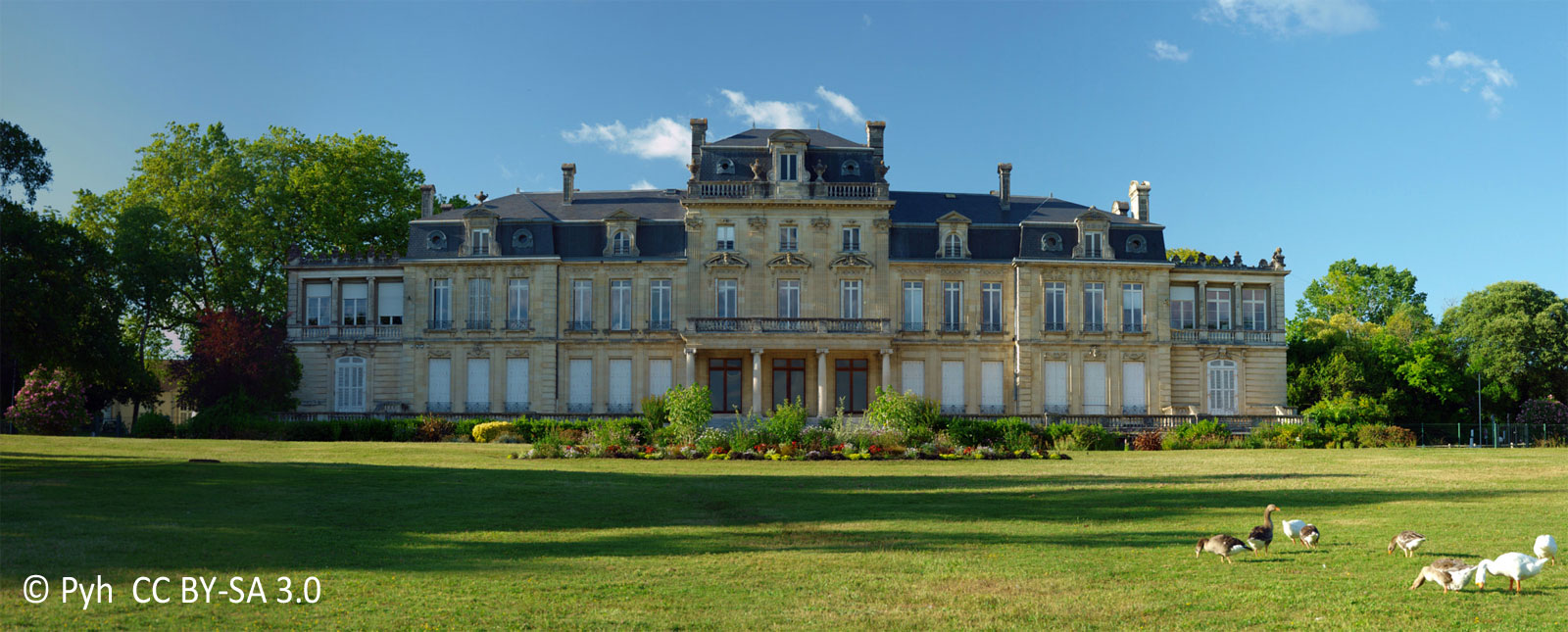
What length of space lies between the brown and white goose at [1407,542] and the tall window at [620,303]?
37.3 meters

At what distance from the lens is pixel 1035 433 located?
36.6 metres

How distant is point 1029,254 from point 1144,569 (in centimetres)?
3686

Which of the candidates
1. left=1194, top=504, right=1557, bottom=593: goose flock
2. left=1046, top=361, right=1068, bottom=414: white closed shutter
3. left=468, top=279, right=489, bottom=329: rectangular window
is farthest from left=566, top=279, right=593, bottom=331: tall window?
left=1194, top=504, right=1557, bottom=593: goose flock

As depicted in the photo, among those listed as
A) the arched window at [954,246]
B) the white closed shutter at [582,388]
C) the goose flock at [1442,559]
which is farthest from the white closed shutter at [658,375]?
the goose flock at [1442,559]

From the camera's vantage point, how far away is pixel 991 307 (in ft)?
158

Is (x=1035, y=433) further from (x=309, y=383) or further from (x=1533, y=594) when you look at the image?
(x=309, y=383)

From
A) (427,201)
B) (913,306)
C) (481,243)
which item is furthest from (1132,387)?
(427,201)

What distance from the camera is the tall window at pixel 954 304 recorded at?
47969mm

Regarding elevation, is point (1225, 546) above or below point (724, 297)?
below

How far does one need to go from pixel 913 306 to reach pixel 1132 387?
9.33m

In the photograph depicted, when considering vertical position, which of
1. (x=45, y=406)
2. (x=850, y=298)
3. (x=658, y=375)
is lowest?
(x=45, y=406)

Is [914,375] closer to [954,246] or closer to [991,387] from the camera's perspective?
[991,387]

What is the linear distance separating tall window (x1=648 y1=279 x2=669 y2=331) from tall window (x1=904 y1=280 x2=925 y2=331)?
31.2 feet

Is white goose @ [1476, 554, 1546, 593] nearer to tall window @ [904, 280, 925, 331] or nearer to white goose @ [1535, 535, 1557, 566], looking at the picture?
white goose @ [1535, 535, 1557, 566]
